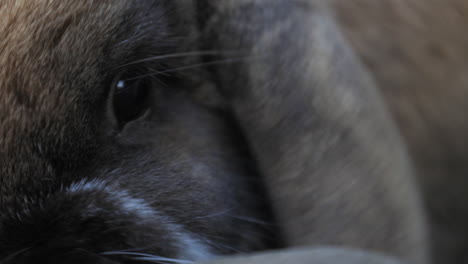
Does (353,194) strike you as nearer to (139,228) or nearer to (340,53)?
(340,53)

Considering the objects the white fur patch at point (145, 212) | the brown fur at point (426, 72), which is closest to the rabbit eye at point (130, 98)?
the white fur patch at point (145, 212)

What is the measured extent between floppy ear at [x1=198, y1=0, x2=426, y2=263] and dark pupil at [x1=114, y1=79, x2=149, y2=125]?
0.47 ft

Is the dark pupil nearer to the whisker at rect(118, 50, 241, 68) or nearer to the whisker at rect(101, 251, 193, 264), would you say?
the whisker at rect(118, 50, 241, 68)

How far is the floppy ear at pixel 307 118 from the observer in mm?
946

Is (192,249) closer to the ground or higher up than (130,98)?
closer to the ground

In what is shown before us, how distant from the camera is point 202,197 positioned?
0.89 meters

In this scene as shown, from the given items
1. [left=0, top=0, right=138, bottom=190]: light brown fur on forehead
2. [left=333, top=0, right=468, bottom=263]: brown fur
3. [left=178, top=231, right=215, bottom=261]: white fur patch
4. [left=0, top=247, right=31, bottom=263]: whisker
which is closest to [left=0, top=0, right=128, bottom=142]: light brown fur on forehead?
[left=0, top=0, right=138, bottom=190]: light brown fur on forehead

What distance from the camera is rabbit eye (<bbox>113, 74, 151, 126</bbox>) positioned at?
0.83 meters

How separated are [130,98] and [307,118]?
279 mm

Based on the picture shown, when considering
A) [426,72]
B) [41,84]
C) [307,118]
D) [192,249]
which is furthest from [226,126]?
[426,72]

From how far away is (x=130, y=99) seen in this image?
855 millimetres

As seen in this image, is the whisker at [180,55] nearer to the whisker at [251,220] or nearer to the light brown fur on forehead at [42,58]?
the light brown fur on forehead at [42,58]

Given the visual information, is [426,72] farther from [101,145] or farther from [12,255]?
[12,255]

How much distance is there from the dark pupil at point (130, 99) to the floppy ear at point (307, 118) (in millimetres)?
143
